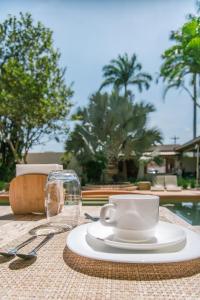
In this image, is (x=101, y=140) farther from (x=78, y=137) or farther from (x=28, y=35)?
(x=28, y=35)

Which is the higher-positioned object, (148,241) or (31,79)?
(31,79)

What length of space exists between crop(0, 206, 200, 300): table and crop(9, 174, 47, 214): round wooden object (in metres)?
1.96

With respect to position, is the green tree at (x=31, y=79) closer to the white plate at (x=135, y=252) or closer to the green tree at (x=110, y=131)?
the green tree at (x=110, y=131)

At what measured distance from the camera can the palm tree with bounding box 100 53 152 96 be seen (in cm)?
2405

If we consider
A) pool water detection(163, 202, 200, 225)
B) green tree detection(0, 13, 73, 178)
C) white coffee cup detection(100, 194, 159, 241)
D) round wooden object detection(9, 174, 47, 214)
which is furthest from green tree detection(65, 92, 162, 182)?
white coffee cup detection(100, 194, 159, 241)

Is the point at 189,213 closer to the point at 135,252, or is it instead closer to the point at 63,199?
the point at 63,199

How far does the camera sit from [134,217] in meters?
1.13

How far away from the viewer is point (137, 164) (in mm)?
18156

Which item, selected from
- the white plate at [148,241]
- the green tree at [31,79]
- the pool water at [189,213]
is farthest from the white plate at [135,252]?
the green tree at [31,79]

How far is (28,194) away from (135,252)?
234 centimetres

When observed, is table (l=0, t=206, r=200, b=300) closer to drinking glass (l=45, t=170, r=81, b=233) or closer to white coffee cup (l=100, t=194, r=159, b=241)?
white coffee cup (l=100, t=194, r=159, b=241)

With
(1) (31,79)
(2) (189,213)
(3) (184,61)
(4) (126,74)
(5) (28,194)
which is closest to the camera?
(5) (28,194)

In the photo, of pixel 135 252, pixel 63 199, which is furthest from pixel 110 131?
pixel 135 252

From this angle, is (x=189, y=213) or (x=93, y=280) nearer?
(x=93, y=280)
